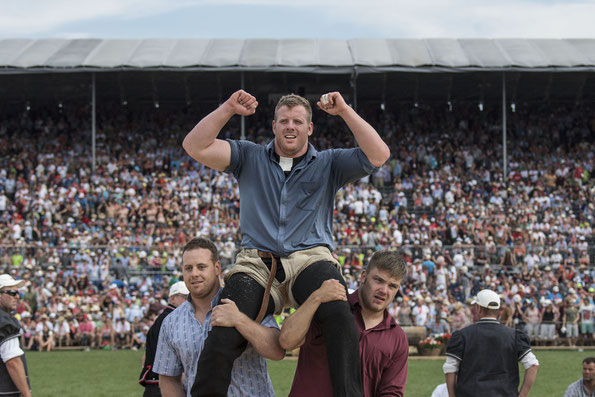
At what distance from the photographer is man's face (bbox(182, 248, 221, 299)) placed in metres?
4.42

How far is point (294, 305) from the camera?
173 inches

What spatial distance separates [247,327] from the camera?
159 inches

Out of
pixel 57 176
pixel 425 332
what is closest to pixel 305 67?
pixel 57 176

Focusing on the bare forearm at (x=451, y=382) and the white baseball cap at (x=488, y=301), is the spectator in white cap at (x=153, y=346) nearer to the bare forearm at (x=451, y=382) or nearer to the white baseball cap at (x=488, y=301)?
the bare forearm at (x=451, y=382)

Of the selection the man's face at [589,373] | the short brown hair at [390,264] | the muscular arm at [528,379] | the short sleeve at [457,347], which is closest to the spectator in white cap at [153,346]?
the short sleeve at [457,347]

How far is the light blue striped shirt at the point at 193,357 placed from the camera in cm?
434

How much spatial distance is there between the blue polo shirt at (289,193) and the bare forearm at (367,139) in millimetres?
62

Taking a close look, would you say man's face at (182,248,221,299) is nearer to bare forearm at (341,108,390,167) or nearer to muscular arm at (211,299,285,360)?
muscular arm at (211,299,285,360)

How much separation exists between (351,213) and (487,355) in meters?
19.9

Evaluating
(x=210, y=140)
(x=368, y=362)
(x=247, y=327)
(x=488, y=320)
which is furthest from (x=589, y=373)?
(x=210, y=140)

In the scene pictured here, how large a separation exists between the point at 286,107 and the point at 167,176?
2645 centimetres

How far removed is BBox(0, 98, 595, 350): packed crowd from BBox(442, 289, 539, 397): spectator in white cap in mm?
12504

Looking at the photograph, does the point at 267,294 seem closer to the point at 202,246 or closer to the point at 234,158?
the point at 202,246

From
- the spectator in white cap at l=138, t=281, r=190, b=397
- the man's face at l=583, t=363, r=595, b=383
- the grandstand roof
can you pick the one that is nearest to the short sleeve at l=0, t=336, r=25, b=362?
the spectator in white cap at l=138, t=281, r=190, b=397
